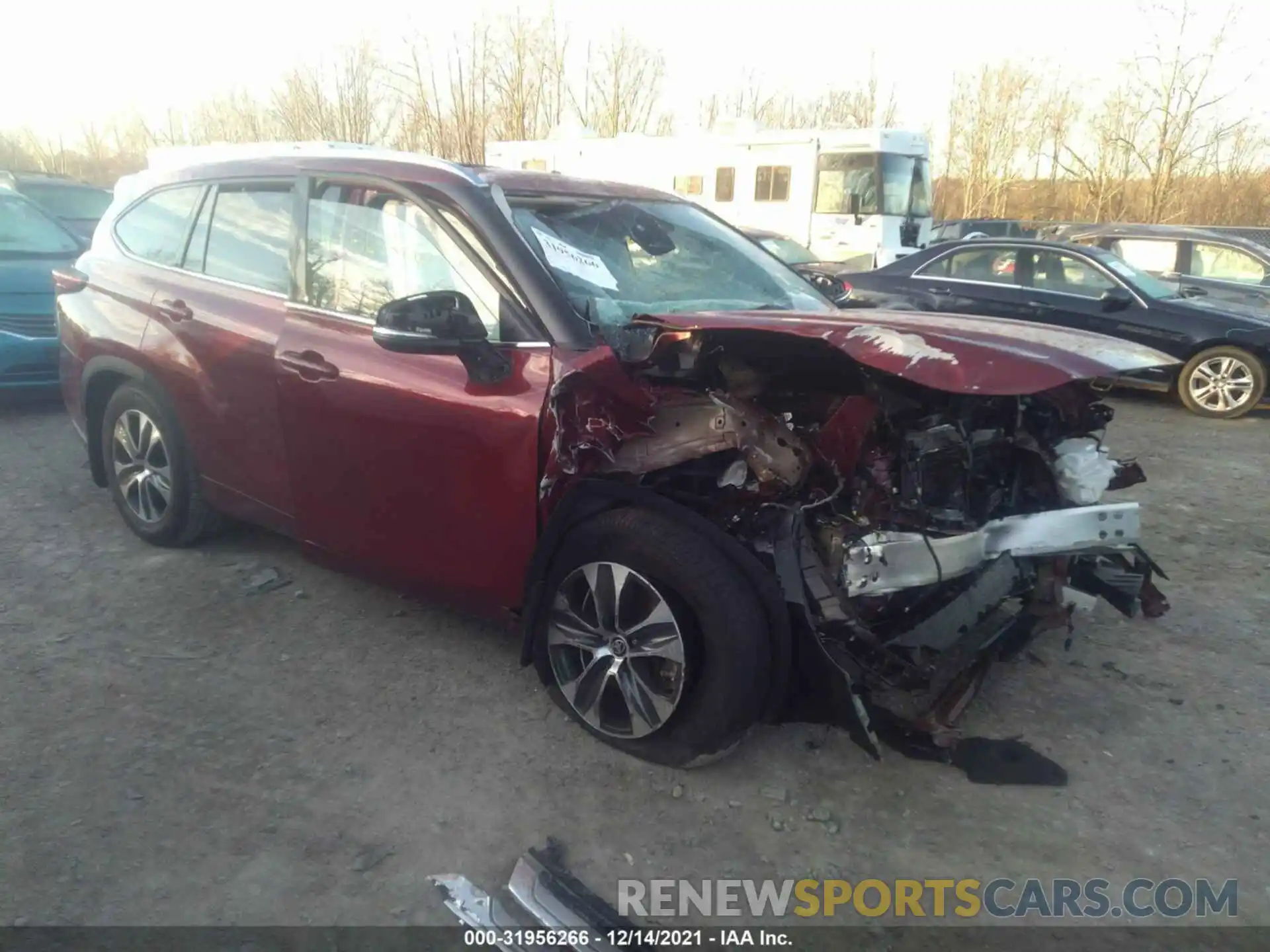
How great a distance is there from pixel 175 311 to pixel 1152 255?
10267mm

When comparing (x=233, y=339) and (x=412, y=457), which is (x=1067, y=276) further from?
(x=233, y=339)

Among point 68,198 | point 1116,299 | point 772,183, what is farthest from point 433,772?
point 772,183

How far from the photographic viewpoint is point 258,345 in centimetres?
367

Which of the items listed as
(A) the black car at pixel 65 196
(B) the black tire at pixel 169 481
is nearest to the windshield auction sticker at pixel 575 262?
(B) the black tire at pixel 169 481

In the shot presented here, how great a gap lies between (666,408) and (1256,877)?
2111 mm

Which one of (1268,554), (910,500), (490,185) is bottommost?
(1268,554)

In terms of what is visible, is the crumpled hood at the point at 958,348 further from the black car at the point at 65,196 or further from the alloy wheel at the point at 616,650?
the black car at the point at 65,196

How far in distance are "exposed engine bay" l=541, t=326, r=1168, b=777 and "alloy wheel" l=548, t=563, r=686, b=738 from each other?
0.33 m

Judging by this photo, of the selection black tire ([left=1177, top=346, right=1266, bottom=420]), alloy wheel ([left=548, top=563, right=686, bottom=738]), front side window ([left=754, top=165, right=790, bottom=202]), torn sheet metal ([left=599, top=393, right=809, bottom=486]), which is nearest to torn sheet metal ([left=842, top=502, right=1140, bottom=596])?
torn sheet metal ([left=599, top=393, right=809, bottom=486])

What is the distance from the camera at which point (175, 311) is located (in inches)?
161

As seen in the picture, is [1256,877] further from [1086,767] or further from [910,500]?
[910,500]

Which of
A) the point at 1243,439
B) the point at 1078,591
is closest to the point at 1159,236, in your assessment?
the point at 1243,439

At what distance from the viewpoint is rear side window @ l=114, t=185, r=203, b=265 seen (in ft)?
14.0

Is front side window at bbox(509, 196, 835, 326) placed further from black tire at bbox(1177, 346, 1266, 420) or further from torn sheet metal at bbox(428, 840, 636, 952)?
black tire at bbox(1177, 346, 1266, 420)
